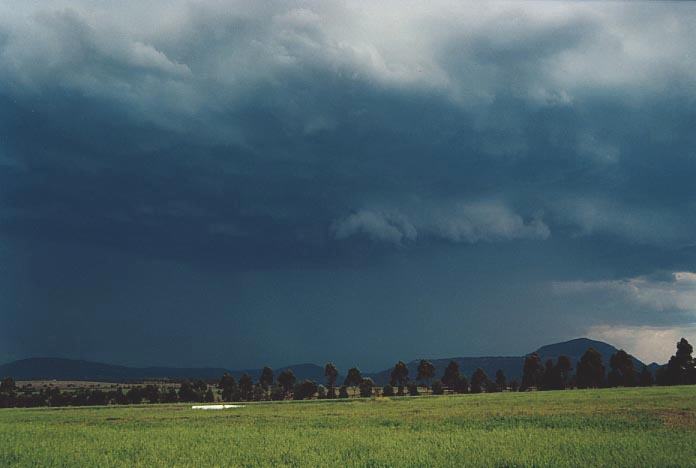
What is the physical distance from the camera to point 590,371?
148m

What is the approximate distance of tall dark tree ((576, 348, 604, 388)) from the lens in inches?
5817

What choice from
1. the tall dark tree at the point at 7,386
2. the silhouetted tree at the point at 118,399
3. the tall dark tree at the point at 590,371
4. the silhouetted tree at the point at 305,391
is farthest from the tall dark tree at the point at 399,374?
the tall dark tree at the point at 7,386

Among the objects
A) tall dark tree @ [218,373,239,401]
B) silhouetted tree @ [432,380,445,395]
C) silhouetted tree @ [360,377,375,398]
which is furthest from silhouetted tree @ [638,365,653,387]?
tall dark tree @ [218,373,239,401]

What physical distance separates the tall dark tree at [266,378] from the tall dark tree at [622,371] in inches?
3945

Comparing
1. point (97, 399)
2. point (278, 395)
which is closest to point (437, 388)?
point (278, 395)

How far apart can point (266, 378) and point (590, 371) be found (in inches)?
3813

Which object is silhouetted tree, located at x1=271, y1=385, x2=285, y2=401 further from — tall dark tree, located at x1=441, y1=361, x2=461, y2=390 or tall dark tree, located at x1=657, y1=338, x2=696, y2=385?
tall dark tree, located at x1=657, y1=338, x2=696, y2=385

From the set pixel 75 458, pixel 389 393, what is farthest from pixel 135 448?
pixel 389 393

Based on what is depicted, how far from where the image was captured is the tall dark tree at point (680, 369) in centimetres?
13862

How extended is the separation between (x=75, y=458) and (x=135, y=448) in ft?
13.4

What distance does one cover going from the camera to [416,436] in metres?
36.3

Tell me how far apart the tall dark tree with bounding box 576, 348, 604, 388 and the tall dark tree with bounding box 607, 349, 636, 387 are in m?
2.97

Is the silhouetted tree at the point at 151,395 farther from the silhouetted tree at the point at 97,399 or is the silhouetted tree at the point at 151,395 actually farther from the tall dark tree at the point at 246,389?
the tall dark tree at the point at 246,389

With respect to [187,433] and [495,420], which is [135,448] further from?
[495,420]
